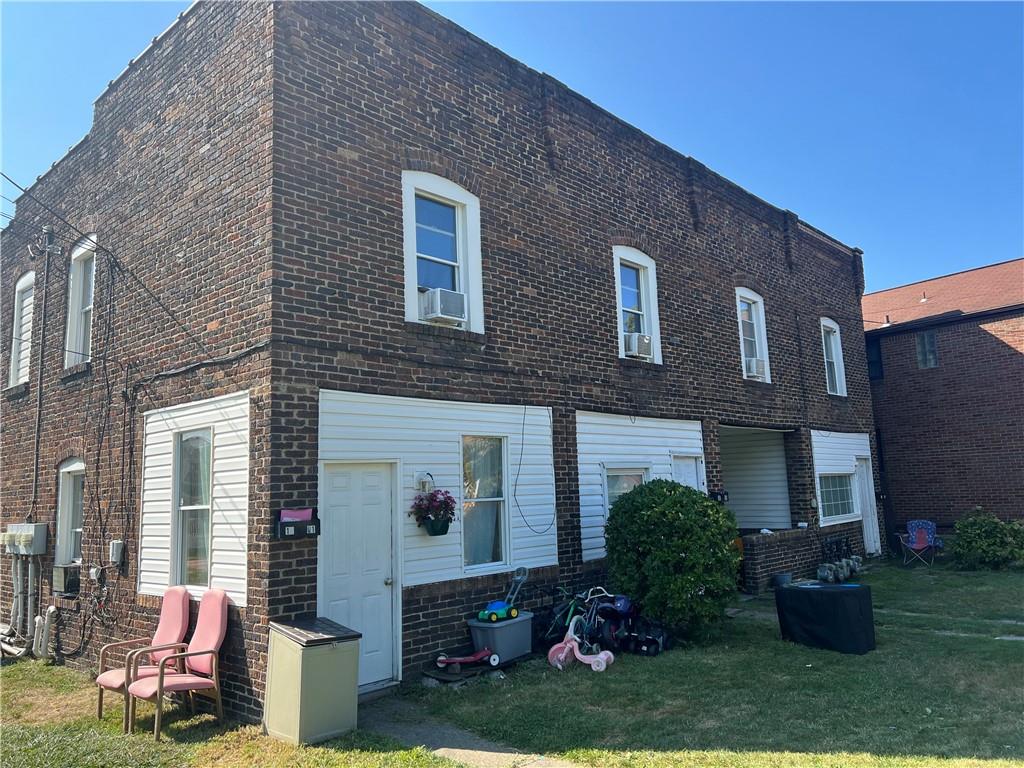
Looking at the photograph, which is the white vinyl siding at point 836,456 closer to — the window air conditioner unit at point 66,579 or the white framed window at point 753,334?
the white framed window at point 753,334

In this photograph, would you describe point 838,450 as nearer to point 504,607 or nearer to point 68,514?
point 504,607

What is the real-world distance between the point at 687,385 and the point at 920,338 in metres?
11.5

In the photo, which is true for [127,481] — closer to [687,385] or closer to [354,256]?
[354,256]

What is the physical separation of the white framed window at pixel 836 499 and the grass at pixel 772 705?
6424 mm

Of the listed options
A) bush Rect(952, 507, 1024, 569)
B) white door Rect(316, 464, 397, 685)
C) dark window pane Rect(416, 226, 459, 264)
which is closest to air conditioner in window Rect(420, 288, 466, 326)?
dark window pane Rect(416, 226, 459, 264)

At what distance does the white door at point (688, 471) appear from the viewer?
1232 centimetres

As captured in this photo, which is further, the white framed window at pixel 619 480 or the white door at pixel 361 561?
the white framed window at pixel 619 480

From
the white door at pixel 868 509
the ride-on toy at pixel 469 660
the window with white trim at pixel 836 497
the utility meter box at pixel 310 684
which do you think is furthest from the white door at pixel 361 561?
the white door at pixel 868 509

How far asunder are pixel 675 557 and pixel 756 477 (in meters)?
8.25

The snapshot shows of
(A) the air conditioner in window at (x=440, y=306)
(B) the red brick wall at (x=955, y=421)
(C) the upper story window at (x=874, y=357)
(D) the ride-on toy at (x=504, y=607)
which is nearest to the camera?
(D) the ride-on toy at (x=504, y=607)

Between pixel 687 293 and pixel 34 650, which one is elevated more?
pixel 687 293

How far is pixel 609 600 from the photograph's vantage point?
9.05 meters

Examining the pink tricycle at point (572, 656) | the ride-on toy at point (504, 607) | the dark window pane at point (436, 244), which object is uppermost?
the dark window pane at point (436, 244)

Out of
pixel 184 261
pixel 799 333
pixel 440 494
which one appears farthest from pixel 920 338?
pixel 184 261
